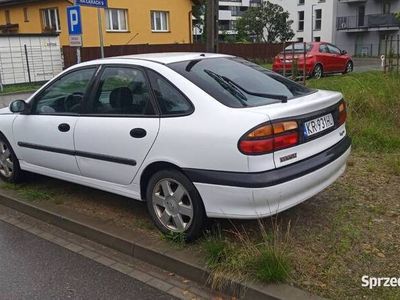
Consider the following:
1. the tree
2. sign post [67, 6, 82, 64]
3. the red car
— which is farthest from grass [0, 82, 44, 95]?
the tree

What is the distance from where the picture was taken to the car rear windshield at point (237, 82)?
4.01 meters

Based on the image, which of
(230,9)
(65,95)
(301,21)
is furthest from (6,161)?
(230,9)

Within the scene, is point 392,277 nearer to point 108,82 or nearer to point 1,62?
point 108,82

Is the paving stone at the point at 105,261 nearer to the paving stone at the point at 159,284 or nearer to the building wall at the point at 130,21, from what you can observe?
the paving stone at the point at 159,284

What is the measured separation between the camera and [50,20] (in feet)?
91.7

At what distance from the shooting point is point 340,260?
11.9ft

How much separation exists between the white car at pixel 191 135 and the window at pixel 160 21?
26.7 meters

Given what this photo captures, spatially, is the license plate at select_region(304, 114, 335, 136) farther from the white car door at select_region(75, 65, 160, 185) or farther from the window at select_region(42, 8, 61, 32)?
the window at select_region(42, 8, 61, 32)

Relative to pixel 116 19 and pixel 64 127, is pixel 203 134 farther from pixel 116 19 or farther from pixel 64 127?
pixel 116 19

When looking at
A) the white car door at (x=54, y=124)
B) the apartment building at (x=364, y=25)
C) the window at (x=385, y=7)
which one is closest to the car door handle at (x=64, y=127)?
the white car door at (x=54, y=124)

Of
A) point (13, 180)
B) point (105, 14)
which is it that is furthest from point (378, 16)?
point (13, 180)

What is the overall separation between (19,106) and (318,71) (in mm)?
16082

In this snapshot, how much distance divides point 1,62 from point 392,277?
20838 millimetres

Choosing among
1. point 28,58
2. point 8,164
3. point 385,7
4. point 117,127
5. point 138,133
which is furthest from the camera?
point 385,7
